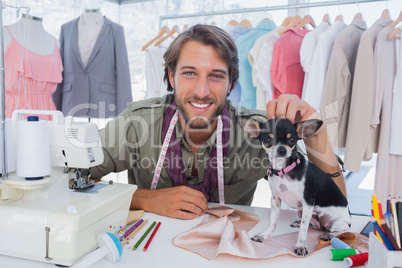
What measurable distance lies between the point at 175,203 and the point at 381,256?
0.72 metres

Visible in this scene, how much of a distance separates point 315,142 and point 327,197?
262 millimetres

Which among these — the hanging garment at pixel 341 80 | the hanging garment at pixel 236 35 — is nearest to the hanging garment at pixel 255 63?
the hanging garment at pixel 236 35

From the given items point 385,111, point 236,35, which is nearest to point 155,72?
point 236,35

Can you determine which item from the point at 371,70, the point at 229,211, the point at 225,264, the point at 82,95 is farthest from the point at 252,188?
the point at 82,95

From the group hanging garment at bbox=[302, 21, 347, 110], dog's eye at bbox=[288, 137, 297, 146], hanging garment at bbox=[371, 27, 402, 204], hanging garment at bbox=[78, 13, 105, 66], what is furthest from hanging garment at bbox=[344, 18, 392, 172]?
hanging garment at bbox=[78, 13, 105, 66]

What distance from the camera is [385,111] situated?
2.23m

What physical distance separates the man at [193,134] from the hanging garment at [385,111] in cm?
100

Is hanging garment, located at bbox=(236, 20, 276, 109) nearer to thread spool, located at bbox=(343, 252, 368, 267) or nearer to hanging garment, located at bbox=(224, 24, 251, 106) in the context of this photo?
hanging garment, located at bbox=(224, 24, 251, 106)

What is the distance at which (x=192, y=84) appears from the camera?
61.9 inches

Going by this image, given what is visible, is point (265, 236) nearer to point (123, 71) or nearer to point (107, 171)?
point (107, 171)

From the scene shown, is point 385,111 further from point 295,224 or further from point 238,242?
point 238,242

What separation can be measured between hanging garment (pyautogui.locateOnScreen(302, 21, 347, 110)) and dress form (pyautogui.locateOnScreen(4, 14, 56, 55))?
1.96 meters

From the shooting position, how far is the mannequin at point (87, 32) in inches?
114

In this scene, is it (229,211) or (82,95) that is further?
(82,95)
